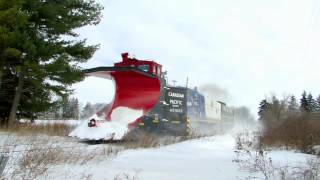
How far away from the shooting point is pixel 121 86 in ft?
44.8

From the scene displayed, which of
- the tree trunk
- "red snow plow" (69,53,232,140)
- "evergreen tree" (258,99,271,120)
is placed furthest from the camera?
"evergreen tree" (258,99,271,120)

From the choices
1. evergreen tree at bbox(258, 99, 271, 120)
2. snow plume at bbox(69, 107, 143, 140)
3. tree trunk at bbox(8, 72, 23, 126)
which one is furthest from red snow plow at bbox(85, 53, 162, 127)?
evergreen tree at bbox(258, 99, 271, 120)

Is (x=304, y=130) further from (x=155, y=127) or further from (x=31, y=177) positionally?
(x=31, y=177)

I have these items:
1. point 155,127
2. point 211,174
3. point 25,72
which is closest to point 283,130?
point 155,127

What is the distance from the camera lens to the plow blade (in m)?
11.8

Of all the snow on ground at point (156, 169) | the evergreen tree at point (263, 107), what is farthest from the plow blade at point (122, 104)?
the evergreen tree at point (263, 107)

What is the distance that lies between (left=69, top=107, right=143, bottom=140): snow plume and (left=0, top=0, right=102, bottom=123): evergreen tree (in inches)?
164

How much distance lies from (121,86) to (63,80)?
3.81 metres

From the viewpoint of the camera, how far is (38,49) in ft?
49.9

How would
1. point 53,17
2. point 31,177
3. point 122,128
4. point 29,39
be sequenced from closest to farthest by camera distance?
point 31,177, point 122,128, point 29,39, point 53,17

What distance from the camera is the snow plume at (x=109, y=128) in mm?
11742

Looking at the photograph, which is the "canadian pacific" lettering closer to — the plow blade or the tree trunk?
the plow blade

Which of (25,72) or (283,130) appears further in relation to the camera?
(25,72)

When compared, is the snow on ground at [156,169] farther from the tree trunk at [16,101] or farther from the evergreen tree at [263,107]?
the evergreen tree at [263,107]
